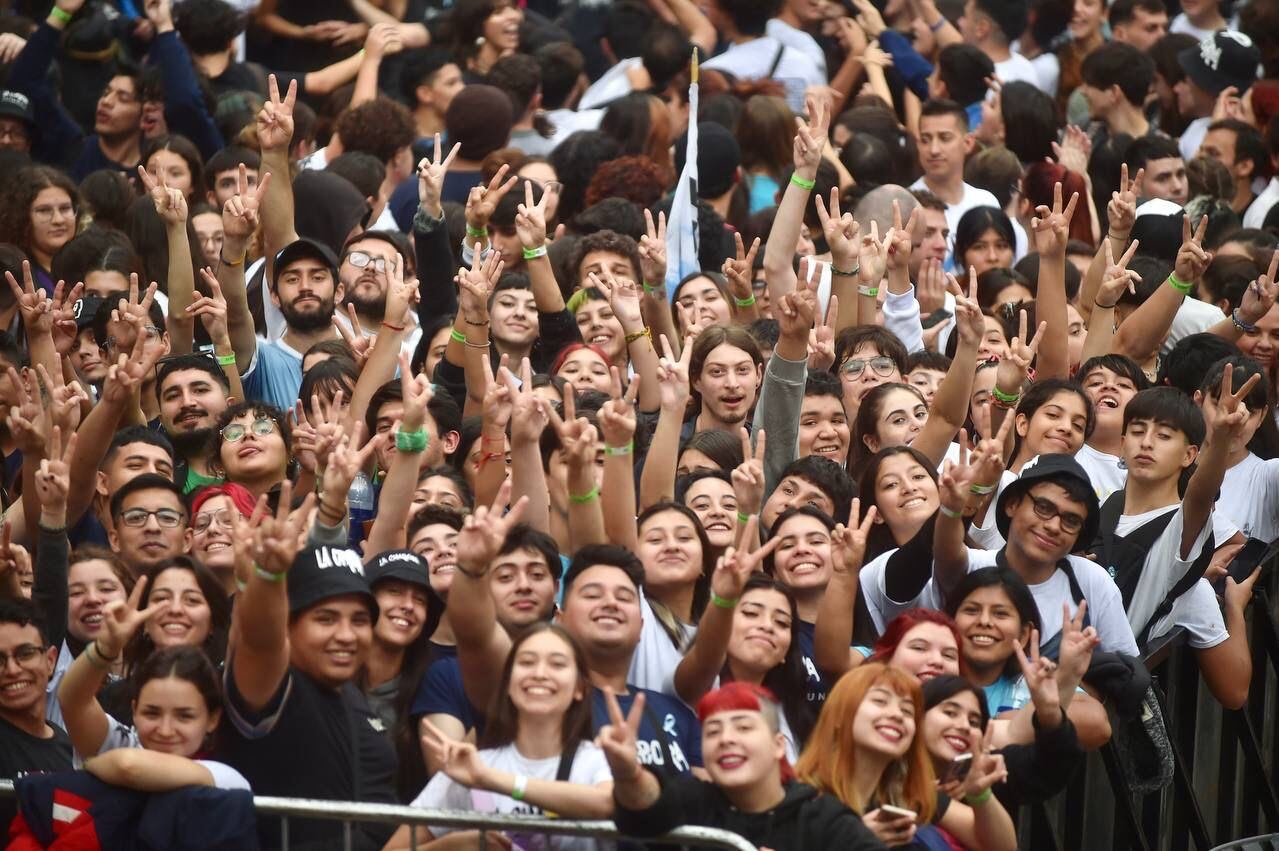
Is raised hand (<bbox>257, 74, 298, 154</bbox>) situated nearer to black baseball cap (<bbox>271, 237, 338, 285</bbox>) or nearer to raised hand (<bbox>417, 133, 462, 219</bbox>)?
black baseball cap (<bbox>271, 237, 338, 285</bbox>)

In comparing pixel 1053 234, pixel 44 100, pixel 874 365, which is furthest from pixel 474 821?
pixel 44 100

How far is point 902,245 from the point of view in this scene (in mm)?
8477

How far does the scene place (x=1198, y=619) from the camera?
6832 millimetres

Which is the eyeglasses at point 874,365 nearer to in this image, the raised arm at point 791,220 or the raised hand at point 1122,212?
the raised arm at point 791,220

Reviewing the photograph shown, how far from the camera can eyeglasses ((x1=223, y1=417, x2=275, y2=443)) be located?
7.13 metres

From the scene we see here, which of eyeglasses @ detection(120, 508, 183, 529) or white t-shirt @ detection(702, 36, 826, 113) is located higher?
white t-shirt @ detection(702, 36, 826, 113)

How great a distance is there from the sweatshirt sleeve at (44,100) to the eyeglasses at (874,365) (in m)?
4.71

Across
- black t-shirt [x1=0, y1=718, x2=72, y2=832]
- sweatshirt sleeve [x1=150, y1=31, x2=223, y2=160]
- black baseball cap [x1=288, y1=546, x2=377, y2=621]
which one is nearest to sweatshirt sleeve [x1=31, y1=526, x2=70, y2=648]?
black t-shirt [x1=0, y1=718, x2=72, y2=832]

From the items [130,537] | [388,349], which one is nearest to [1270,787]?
[388,349]

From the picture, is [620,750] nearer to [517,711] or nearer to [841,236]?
[517,711]

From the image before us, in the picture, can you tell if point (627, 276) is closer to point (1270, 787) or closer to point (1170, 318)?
point (1170, 318)

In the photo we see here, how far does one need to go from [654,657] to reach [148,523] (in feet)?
5.42

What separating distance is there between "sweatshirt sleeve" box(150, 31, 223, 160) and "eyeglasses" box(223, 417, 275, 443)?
148 inches

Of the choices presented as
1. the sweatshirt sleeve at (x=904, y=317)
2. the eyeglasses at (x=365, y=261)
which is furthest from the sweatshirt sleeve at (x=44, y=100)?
the sweatshirt sleeve at (x=904, y=317)
